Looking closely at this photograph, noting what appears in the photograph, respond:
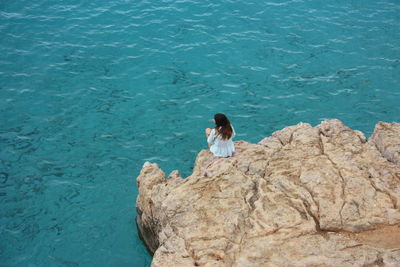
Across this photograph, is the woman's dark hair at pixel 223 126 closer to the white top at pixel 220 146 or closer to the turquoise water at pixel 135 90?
the white top at pixel 220 146

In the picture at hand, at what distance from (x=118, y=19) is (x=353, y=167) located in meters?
17.1

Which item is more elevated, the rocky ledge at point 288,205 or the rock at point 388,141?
the rock at point 388,141

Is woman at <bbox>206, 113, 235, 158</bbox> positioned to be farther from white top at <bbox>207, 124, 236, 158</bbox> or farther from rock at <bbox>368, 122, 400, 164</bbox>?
rock at <bbox>368, 122, 400, 164</bbox>

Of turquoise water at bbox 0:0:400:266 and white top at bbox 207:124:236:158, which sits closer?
white top at bbox 207:124:236:158

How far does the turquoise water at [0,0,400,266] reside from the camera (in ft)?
42.4

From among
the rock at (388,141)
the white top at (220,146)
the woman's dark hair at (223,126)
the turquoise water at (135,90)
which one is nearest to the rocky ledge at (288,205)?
the rock at (388,141)

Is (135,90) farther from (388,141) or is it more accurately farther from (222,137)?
(388,141)

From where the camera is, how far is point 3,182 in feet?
45.4

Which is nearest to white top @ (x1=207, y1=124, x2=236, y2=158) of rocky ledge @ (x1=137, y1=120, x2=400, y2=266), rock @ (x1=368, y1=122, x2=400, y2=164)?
rocky ledge @ (x1=137, y1=120, x2=400, y2=266)

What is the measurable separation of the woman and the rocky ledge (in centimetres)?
35

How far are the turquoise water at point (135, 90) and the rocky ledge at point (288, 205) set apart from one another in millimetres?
3309

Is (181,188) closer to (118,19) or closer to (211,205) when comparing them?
(211,205)

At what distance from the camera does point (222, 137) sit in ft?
35.3

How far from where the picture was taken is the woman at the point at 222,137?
35.2 ft
